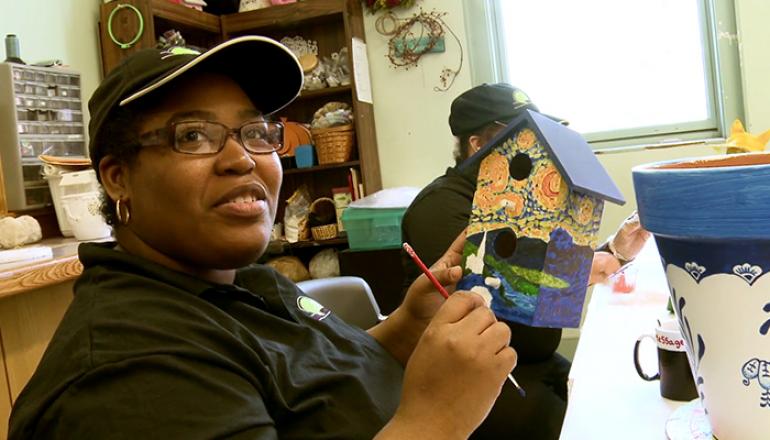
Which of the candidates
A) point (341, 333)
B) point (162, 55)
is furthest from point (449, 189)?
point (162, 55)

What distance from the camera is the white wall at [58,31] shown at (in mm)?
2713

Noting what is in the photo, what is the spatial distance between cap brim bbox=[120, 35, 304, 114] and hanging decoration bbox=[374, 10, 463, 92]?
2.36m

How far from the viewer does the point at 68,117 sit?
2.63m

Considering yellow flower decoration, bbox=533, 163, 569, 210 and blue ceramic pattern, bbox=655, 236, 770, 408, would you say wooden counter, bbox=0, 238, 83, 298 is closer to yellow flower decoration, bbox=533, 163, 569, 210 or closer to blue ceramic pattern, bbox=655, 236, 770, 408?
yellow flower decoration, bbox=533, 163, 569, 210

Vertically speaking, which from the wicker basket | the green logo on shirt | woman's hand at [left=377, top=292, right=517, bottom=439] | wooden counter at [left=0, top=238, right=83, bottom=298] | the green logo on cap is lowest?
woman's hand at [left=377, top=292, right=517, bottom=439]

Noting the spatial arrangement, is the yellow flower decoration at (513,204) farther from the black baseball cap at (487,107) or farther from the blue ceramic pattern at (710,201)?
the black baseball cap at (487,107)

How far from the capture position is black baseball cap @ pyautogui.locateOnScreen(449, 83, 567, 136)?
6.40 ft

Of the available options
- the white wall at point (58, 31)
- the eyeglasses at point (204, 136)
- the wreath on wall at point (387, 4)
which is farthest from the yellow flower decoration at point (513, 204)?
the wreath on wall at point (387, 4)

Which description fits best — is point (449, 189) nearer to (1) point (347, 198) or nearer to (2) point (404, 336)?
(2) point (404, 336)

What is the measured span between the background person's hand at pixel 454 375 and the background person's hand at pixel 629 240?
0.85 m

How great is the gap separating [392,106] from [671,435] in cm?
297

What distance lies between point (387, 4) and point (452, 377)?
293 centimetres

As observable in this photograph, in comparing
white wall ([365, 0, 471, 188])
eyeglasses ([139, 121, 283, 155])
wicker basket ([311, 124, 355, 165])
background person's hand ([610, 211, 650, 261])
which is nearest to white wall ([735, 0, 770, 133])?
white wall ([365, 0, 471, 188])

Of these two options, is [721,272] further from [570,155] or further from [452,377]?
[570,155]
